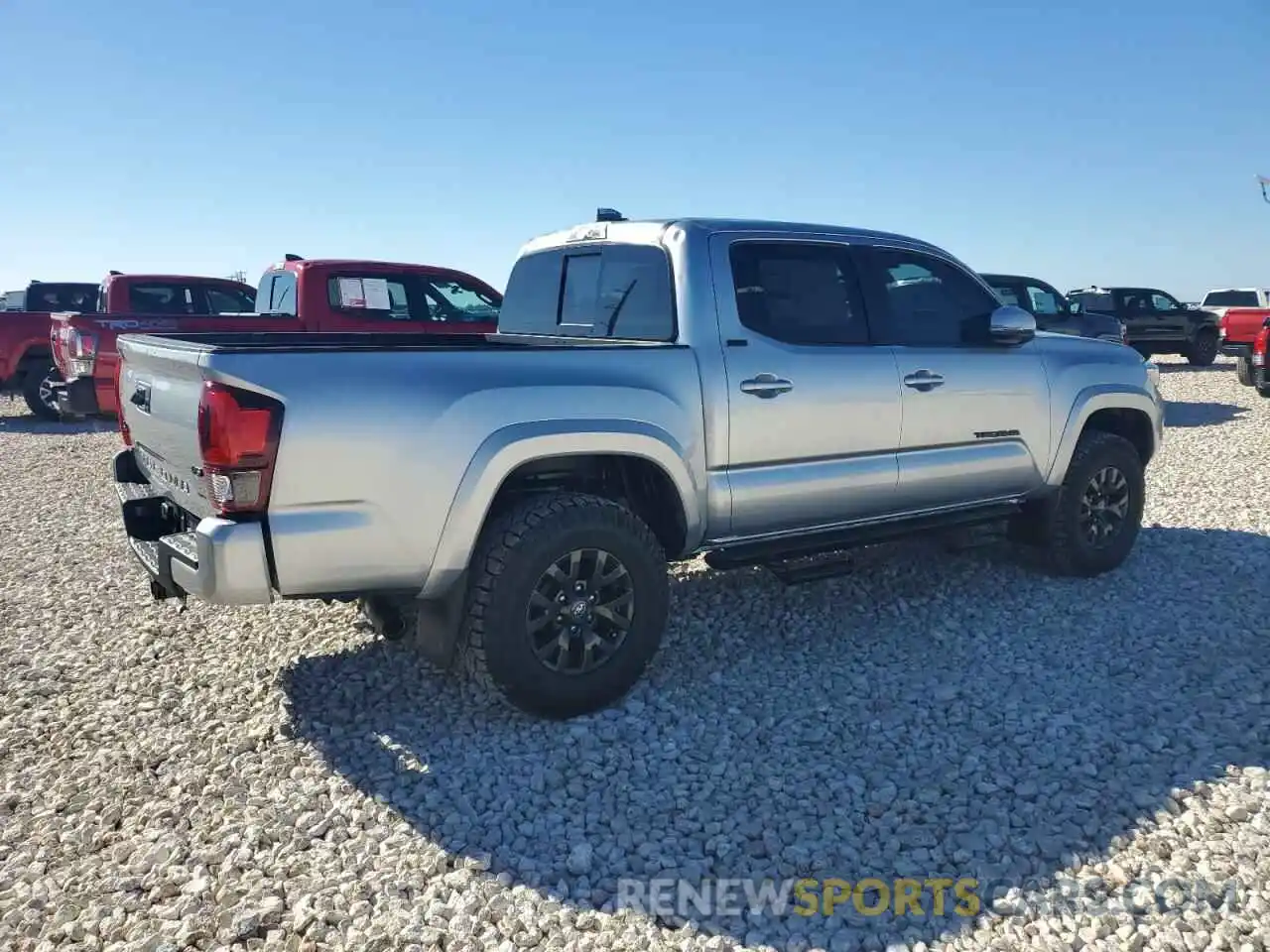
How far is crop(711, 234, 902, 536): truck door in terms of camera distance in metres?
4.04

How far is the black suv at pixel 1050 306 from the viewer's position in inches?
502

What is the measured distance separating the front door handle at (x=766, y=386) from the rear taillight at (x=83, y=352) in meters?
8.24

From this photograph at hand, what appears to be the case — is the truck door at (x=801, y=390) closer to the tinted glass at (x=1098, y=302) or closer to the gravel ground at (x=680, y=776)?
the gravel ground at (x=680, y=776)

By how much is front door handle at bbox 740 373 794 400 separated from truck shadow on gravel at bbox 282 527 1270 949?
1.23 meters

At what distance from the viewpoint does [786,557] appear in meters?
4.23

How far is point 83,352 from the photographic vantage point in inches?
382

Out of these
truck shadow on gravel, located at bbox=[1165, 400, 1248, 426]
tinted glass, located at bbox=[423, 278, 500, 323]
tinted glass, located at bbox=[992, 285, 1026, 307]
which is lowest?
truck shadow on gravel, located at bbox=[1165, 400, 1248, 426]

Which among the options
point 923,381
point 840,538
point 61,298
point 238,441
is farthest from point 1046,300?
point 61,298

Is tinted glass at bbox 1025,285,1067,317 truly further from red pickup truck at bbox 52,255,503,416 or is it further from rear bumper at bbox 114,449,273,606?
rear bumper at bbox 114,449,273,606

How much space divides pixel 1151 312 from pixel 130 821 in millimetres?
20152

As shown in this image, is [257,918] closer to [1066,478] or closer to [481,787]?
[481,787]

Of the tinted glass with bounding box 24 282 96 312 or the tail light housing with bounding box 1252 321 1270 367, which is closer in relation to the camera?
the tail light housing with bounding box 1252 321 1270 367

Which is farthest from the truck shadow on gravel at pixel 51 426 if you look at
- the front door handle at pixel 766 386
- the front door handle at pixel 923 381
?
the front door handle at pixel 923 381

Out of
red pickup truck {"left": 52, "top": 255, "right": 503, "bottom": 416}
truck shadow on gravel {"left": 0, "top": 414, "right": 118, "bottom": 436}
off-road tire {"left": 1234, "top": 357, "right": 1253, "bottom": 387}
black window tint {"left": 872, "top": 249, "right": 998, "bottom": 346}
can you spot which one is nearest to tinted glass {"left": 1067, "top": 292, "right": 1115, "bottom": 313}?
off-road tire {"left": 1234, "top": 357, "right": 1253, "bottom": 387}
